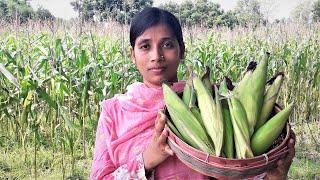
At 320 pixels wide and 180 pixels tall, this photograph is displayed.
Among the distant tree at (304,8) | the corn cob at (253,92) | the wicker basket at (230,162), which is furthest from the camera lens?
the distant tree at (304,8)

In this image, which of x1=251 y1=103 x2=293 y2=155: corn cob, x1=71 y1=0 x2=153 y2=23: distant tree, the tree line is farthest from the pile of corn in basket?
the tree line

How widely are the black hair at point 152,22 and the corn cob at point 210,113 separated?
0.88 ft

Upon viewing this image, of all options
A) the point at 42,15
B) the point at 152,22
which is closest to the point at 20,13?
the point at 42,15

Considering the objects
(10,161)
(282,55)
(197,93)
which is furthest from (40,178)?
(282,55)

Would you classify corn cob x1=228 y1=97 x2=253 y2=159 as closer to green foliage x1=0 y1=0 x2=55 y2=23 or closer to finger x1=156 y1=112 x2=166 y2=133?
finger x1=156 y1=112 x2=166 y2=133

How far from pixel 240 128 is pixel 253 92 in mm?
110

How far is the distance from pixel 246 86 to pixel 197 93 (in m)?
0.13

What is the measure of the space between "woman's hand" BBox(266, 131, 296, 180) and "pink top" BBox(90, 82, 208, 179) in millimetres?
208

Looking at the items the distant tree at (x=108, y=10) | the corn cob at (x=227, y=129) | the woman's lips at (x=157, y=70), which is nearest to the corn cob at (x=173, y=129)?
the corn cob at (x=227, y=129)

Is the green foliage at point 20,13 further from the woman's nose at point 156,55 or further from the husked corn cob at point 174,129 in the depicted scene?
the husked corn cob at point 174,129

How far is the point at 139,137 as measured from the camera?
1319 millimetres

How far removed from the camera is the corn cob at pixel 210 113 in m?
1.02

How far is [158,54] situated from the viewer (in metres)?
1.26

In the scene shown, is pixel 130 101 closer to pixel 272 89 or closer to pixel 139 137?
pixel 139 137
